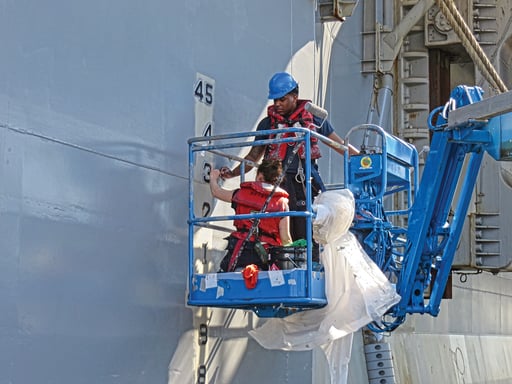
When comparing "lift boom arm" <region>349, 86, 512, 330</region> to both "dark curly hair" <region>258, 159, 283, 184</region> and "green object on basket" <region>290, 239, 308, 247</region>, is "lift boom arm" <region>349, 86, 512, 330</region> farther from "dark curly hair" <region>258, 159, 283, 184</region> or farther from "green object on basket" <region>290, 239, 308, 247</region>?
"dark curly hair" <region>258, 159, 283, 184</region>

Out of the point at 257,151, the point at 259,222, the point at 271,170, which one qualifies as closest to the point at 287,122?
the point at 257,151

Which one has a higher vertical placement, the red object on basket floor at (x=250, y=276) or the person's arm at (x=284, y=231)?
the person's arm at (x=284, y=231)

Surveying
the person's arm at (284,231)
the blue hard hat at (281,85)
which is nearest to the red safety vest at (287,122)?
the blue hard hat at (281,85)

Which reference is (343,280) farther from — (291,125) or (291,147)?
(291,125)

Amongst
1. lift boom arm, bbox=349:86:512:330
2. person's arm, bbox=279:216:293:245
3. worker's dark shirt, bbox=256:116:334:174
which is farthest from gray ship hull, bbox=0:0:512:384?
lift boom arm, bbox=349:86:512:330

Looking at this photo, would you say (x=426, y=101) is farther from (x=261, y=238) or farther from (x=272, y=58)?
(x=261, y=238)

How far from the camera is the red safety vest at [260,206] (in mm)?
6062

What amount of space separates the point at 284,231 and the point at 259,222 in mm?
174

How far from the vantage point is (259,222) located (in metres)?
6.13

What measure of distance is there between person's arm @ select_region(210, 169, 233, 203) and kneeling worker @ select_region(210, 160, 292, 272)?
6cm

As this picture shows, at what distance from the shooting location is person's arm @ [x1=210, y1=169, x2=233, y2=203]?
6.30m

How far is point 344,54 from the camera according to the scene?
10.1 meters

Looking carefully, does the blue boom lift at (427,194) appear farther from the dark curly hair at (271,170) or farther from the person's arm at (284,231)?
the person's arm at (284,231)

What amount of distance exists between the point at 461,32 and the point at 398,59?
2141 millimetres
